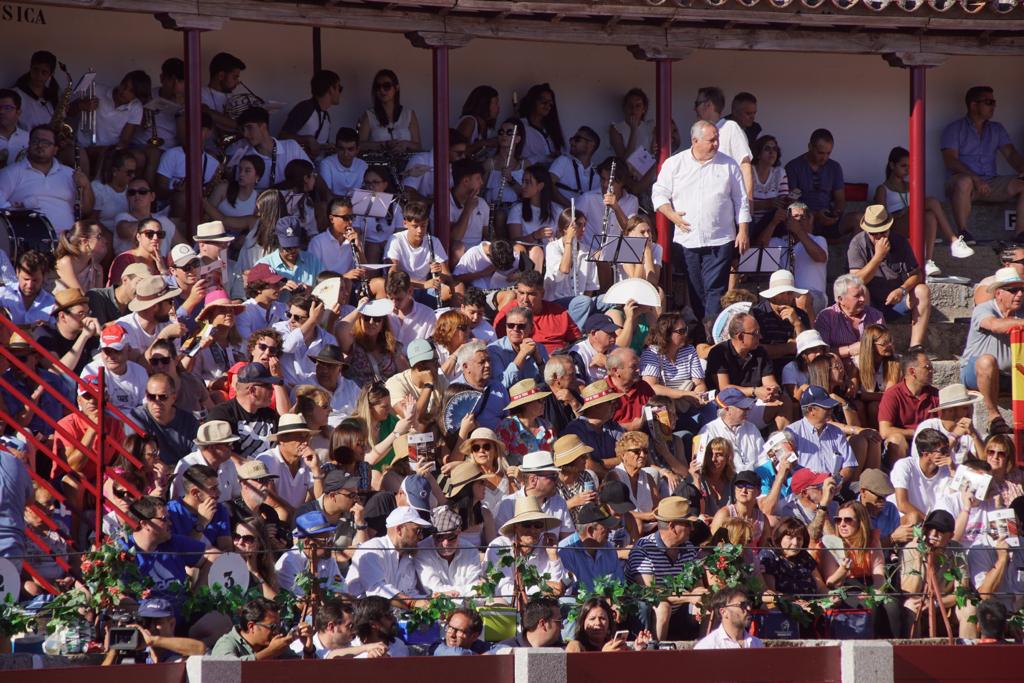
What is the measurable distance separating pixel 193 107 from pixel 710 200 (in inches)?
161

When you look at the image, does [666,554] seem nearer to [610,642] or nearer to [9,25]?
[610,642]

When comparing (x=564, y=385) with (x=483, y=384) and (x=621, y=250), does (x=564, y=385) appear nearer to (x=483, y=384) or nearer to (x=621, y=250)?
(x=483, y=384)

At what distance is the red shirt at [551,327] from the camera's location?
15.4 metres

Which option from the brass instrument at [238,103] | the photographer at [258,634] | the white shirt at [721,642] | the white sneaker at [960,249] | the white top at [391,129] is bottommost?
the white shirt at [721,642]

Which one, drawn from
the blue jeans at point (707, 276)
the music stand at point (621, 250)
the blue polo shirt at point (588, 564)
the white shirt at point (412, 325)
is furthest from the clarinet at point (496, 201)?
the blue polo shirt at point (588, 564)

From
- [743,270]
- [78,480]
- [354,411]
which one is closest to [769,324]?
[743,270]

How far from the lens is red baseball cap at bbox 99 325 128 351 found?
1323 centimetres

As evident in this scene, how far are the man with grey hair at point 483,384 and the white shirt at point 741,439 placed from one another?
1.30 metres

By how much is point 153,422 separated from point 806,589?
12.9 ft

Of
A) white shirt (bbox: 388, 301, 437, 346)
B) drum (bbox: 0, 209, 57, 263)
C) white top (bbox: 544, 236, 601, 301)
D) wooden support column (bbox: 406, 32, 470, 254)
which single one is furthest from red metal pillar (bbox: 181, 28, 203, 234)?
white top (bbox: 544, 236, 601, 301)

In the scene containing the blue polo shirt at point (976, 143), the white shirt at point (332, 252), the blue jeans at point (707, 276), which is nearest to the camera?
the white shirt at point (332, 252)

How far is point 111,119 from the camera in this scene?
1714 cm

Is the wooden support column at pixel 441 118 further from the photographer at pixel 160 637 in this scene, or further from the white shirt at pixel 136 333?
the photographer at pixel 160 637

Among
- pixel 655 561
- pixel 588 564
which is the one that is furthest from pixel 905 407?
pixel 588 564
